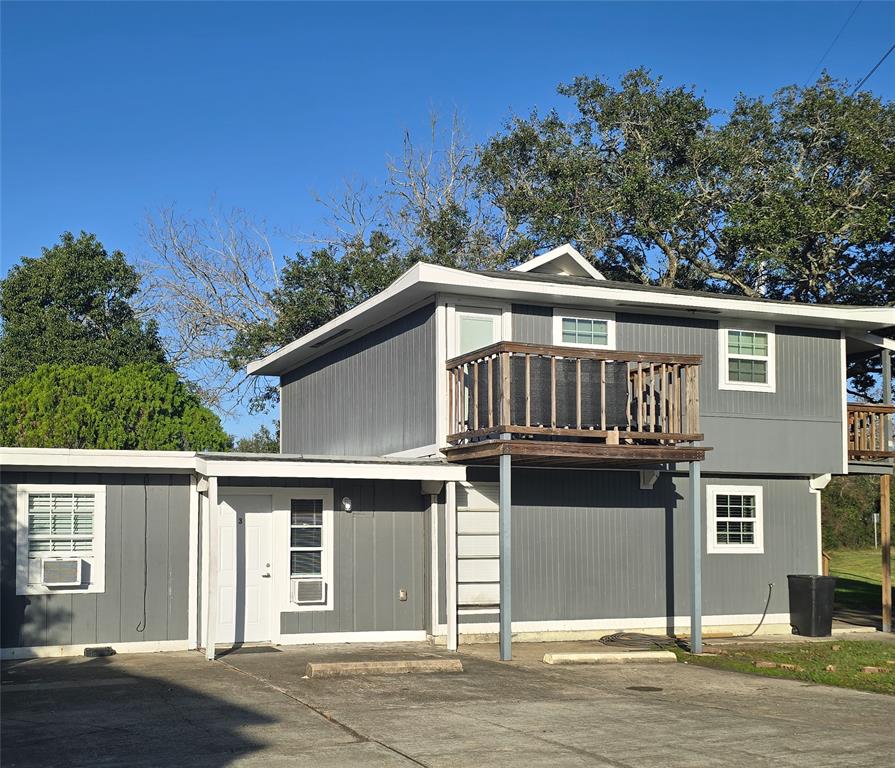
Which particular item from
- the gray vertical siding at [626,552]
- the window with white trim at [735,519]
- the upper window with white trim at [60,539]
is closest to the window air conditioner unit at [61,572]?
the upper window with white trim at [60,539]

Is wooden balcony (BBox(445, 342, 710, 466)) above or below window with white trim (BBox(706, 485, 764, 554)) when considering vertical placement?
above

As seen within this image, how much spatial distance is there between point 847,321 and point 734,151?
47.0ft

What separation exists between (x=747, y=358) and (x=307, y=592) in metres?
8.72

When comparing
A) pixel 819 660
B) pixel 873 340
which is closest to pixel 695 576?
pixel 819 660

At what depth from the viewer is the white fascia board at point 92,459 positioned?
47.8 feet

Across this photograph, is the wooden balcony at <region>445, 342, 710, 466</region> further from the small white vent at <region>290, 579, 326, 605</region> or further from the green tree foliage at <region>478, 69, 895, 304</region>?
the green tree foliage at <region>478, 69, 895, 304</region>

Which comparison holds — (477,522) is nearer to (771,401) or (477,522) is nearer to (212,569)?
(212,569)

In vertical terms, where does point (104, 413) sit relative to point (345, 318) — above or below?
below

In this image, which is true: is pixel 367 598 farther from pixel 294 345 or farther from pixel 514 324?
pixel 294 345

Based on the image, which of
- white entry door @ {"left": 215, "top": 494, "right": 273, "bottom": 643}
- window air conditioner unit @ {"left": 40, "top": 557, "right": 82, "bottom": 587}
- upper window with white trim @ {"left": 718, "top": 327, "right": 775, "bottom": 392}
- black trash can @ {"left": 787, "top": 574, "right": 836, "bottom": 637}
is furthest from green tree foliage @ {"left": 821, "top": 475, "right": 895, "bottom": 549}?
window air conditioner unit @ {"left": 40, "top": 557, "right": 82, "bottom": 587}

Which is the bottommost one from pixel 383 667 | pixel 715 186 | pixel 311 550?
pixel 383 667

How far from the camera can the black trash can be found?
18797 millimetres

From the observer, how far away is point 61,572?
1490cm

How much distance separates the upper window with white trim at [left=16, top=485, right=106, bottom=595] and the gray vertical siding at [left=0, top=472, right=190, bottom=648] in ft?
0.32
